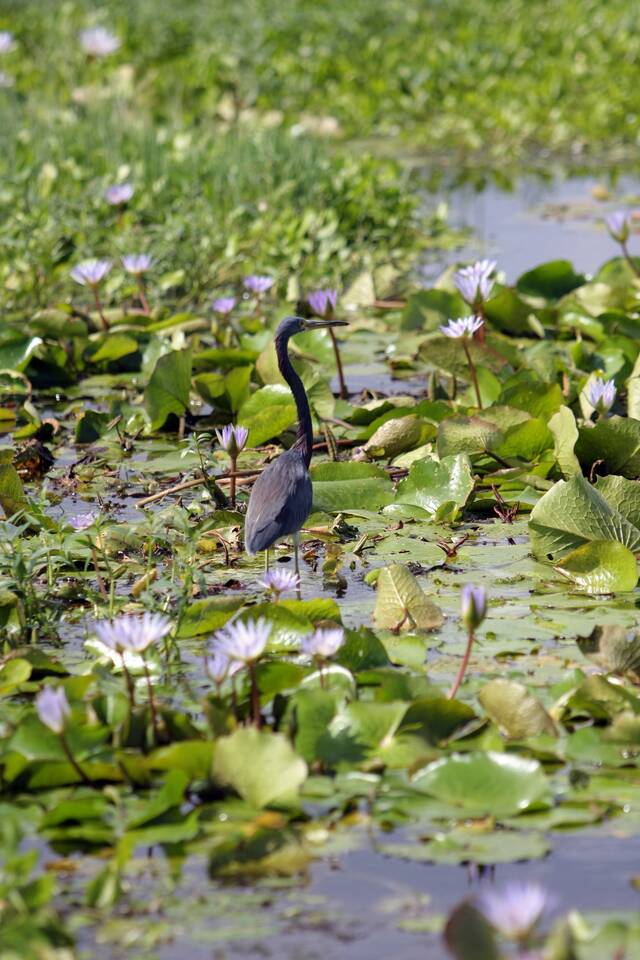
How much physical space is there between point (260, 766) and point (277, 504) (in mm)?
1170

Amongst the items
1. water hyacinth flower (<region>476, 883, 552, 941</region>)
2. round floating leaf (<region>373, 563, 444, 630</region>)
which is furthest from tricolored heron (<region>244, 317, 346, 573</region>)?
water hyacinth flower (<region>476, 883, 552, 941</region>)

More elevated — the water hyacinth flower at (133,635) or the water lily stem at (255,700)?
the water hyacinth flower at (133,635)

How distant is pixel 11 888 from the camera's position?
2408 millimetres

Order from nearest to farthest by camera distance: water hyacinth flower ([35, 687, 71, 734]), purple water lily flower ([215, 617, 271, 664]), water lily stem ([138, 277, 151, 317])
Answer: water hyacinth flower ([35, 687, 71, 734]) < purple water lily flower ([215, 617, 271, 664]) < water lily stem ([138, 277, 151, 317])

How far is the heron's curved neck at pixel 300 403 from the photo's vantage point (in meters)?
4.18

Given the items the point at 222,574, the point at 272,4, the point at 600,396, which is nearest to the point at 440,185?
the point at 272,4

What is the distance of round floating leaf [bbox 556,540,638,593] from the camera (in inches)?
149

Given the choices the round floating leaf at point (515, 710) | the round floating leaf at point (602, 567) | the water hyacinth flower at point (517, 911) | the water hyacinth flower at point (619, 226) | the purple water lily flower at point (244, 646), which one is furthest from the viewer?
the water hyacinth flower at point (619, 226)

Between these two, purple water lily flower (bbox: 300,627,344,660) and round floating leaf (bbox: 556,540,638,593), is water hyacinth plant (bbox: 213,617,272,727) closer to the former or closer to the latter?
purple water lily flower (bbox: 300,627,344,660)

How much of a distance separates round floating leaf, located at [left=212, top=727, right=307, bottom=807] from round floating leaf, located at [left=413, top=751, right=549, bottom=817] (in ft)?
0.81

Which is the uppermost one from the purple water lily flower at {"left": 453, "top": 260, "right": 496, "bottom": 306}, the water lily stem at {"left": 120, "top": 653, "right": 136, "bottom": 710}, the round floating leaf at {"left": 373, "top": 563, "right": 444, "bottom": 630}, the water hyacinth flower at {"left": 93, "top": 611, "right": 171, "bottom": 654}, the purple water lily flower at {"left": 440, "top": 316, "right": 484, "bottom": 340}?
the purple water lily flower at {"left": 453, "top": 260, "right": 496, "bottom": 306}

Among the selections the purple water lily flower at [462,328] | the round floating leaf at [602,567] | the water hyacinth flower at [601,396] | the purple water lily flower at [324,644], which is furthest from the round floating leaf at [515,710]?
the purple water lily flower at [462,328]

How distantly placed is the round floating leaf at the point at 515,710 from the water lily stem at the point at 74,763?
829 mm

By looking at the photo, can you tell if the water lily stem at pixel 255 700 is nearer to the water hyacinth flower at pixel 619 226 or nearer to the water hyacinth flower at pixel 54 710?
the water hyacinth flower at pixel 54 710
